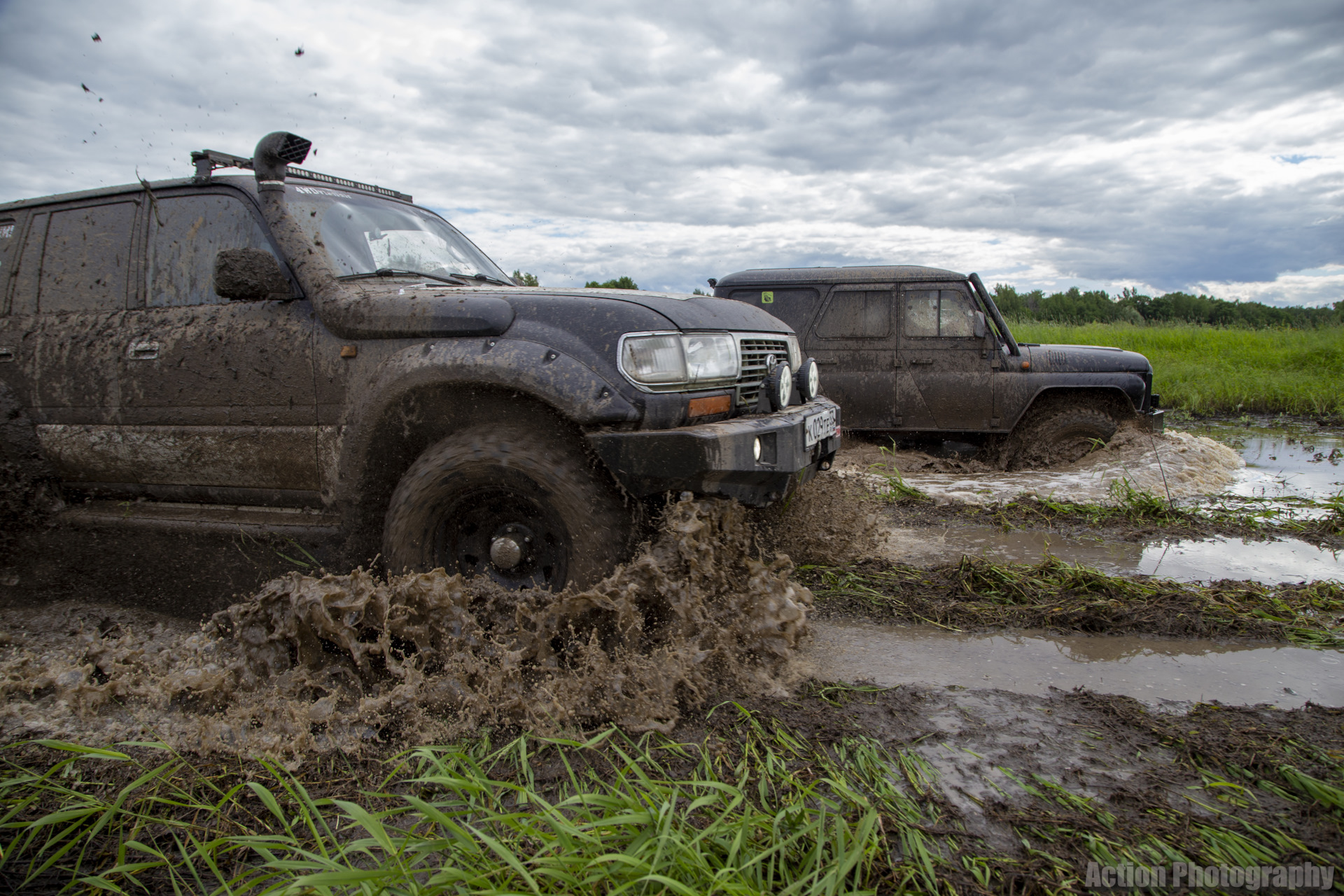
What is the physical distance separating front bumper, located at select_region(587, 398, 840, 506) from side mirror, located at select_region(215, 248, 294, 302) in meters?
1.43

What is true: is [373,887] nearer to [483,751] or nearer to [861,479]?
[483,751]

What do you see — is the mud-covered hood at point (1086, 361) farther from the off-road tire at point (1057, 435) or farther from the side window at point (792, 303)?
the side window at point (792, 303)

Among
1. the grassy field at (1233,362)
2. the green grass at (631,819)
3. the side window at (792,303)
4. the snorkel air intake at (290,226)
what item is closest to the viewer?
the green grass at (631,819)

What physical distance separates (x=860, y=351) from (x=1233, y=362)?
36.6 ft

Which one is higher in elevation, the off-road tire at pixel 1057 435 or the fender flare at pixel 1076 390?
the fender flare at pixel 1076 390

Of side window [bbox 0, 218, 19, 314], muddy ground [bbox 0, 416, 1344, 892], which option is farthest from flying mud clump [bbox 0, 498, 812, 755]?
side window [bbox 0, 218, 19, 314]

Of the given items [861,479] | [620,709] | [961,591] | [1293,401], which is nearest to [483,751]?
[620,709]

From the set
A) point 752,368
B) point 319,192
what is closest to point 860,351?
point 752,368

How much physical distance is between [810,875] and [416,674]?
1451 mm

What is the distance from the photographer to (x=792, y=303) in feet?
24.2

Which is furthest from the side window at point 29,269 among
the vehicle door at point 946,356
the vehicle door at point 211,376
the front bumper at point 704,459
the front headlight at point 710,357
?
the vehicle door at point 946,356

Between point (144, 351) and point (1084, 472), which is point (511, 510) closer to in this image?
point (144, 351)

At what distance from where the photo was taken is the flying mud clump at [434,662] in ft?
7.56

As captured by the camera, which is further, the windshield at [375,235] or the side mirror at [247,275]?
the windshield at [375,235]
